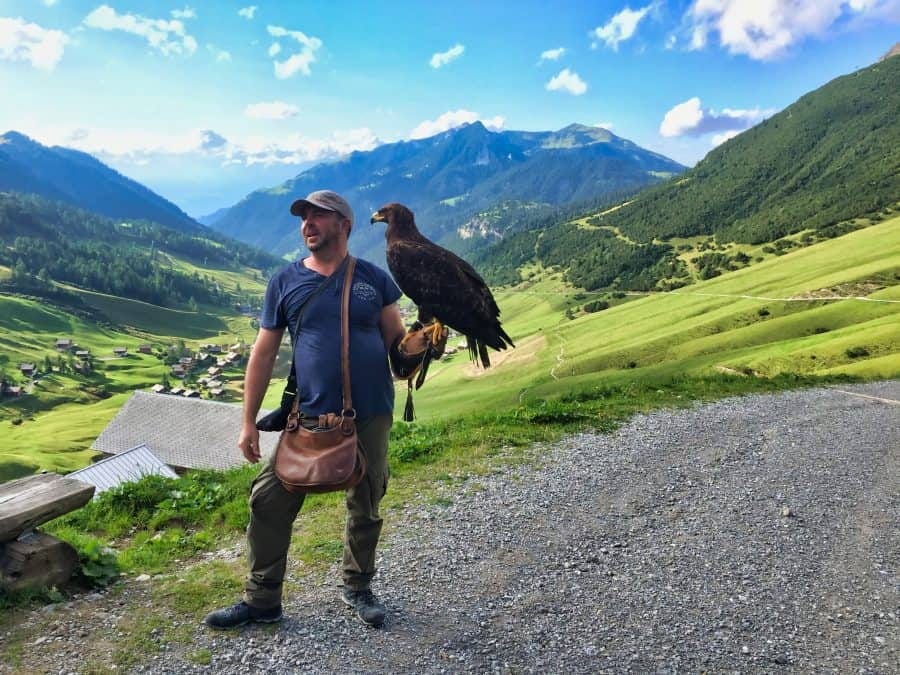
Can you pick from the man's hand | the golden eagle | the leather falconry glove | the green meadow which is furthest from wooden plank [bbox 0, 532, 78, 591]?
the green meadow

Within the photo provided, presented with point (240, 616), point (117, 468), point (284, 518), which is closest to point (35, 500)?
point (240, 616)

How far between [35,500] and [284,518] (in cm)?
299

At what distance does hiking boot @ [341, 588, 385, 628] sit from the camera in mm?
5098

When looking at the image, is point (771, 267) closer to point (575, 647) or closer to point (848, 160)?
point (575, 647)

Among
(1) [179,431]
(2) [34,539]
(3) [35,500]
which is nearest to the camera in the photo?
(2) [34,539]

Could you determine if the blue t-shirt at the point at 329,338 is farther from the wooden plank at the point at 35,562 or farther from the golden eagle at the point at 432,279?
the wooden plank at the point at 35,562

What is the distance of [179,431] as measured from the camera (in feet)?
164

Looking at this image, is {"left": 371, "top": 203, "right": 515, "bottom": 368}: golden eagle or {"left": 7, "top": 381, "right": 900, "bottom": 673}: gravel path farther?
{"left": 371, "top": 203, "right": 515, "bottom": 368}: golden eagle

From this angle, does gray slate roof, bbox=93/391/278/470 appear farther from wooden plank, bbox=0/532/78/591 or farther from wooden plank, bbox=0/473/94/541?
wooden plank, bbox=0/532/78/591

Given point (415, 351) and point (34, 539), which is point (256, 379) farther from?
point (34, 539)

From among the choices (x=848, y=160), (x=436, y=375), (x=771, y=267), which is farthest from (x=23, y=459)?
(x=848, y=160)

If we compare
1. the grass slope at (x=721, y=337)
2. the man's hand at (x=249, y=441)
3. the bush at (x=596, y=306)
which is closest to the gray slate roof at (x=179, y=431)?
the grass slope at (x=721, y=337)

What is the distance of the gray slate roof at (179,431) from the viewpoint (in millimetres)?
47844

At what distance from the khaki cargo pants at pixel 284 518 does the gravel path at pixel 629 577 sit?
0.54m
